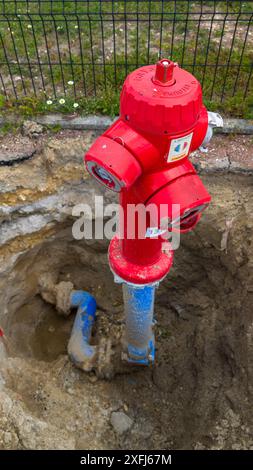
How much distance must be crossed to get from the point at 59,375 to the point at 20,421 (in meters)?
0.95

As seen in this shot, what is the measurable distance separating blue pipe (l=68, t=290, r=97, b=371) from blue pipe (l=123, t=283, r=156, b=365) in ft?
1.18

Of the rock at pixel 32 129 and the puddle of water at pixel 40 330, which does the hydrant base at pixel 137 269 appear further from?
the rock at pixel 32 129

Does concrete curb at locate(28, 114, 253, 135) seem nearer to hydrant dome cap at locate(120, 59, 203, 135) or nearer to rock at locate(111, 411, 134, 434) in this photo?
hydrant dome cap at locate(120, 59, 203, 135)

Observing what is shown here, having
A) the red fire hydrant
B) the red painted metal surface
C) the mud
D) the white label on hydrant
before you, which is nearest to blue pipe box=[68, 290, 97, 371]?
the mud

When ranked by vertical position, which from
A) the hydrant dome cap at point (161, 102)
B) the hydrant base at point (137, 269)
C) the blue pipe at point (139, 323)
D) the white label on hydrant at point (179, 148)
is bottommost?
the blue pipe at point (139, 323)

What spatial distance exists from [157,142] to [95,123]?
2.41 meters

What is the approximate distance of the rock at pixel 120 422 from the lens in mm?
3416

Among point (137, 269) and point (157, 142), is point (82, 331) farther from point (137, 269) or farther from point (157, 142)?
point (157, 142)

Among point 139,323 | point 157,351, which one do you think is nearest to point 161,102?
point 139,323

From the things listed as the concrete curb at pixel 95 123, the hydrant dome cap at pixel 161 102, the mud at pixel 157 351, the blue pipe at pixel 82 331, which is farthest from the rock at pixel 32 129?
the hydrant dome cap at pixel 161 102

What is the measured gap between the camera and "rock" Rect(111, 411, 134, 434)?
342 cm

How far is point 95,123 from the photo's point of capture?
4.19 metres

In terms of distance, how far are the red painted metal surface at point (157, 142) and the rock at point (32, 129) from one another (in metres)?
2.15

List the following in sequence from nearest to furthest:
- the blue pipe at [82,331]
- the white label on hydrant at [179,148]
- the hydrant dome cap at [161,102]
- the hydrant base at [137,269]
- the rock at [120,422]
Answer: the hydrant dome cap at [161,102], the white label on hydrant at [179,148], the hydrant base at [137,269], the rock at [120,422], the blue pipe at [82,331]
